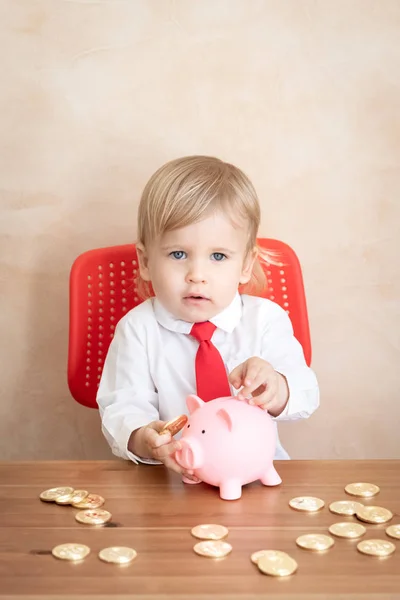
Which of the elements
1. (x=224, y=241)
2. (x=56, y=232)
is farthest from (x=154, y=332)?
(x=56, y=232)

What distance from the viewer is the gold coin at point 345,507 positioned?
0.87 m

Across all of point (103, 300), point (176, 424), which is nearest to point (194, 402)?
point (176, 424)

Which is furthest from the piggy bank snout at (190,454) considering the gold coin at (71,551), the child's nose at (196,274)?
the child's nose at (196,274)

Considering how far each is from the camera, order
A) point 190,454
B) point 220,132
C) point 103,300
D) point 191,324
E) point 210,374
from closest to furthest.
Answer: point 190,454
point 210,374
point 191,324
point 103,300
point 220,132

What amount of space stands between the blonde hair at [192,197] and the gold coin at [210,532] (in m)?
0.55

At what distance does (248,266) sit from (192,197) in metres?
0.20

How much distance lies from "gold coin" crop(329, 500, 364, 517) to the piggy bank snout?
175mm

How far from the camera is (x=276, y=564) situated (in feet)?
2.35

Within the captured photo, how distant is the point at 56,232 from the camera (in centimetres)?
171

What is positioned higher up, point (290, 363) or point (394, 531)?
point (290, 363)

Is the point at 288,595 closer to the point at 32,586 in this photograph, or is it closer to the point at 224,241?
the point at 32,586

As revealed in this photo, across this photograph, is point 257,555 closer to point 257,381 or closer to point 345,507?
point 345,507

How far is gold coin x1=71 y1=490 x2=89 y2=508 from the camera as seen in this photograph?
3.01 feet

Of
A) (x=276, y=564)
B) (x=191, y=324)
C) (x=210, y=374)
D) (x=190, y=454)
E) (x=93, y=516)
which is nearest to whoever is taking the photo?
(x=276, y=564)
